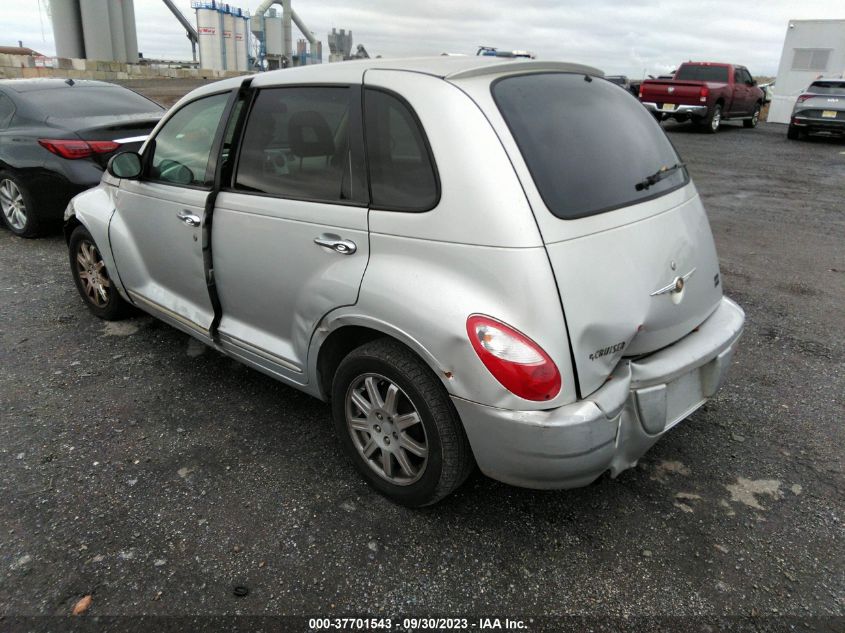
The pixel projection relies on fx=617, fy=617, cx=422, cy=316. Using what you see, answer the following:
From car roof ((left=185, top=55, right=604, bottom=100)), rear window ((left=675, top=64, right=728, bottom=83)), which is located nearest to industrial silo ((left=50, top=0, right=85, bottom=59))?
rear window ((left=675, top=64, right=728, bottom=83))

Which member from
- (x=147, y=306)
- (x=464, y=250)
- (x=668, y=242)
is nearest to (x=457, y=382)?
(x=464, y=250)

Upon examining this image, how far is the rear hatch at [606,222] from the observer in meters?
2.15

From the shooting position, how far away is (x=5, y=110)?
21.6ft

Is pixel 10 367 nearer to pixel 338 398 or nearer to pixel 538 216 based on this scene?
pixel 338 398

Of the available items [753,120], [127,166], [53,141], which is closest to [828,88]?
[753,120]

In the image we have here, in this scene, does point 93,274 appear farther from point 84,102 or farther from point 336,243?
point 84,102

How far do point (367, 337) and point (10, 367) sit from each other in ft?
8.78

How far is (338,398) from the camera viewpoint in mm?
2699

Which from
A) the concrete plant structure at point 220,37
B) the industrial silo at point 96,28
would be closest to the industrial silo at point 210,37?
the concrete plant structure at point 220,37

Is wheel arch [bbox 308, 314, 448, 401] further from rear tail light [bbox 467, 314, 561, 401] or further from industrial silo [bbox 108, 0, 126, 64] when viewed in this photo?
industrial silo [bbox 108, 0, 126, 64]

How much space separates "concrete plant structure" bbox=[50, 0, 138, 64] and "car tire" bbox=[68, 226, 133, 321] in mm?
46589

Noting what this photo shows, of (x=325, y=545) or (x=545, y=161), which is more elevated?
(x=545, y=161)

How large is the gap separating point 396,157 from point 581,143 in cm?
74

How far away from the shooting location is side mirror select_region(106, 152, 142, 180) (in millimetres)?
3584
